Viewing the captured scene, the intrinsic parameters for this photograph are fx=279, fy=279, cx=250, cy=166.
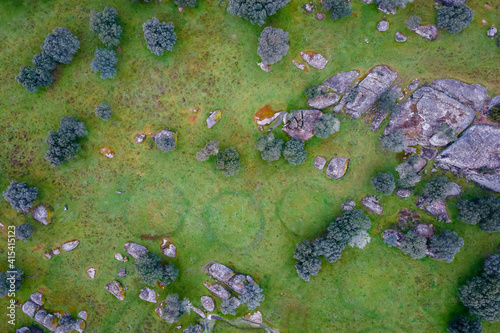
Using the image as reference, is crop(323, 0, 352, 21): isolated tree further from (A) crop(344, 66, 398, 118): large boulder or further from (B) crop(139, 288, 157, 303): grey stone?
(B) crop(139, 288, 157, 303): grey stone

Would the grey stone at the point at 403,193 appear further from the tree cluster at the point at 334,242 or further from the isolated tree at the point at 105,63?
the isolated tree at the point at 105,63

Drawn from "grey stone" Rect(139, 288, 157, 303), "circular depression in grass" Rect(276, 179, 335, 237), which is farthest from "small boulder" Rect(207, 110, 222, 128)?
"grey stone" Rect(139, 288, 157, 303)

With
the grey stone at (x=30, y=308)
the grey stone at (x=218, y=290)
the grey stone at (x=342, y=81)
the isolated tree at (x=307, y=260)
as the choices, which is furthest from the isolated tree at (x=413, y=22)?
the grey stone at (x=30, y=308)

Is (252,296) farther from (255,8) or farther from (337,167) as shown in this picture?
(255,8)

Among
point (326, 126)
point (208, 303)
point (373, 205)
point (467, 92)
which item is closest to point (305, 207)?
point (373, 205)

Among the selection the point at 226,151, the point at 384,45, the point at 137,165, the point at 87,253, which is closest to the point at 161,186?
the point at 137,165

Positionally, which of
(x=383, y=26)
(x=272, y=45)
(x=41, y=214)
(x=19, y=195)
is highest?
(x=383, y=26)
